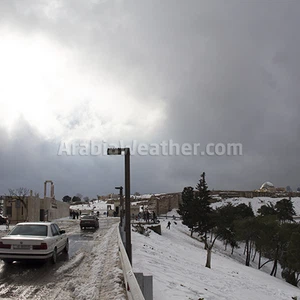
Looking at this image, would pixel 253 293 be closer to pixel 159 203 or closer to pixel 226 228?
pixel 226 228

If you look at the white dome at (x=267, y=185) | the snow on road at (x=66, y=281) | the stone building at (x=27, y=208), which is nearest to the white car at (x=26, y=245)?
the snow on road at (x=66, y=281)

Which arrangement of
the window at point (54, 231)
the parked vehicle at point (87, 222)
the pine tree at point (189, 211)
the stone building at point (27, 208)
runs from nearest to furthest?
1. the window at point (54, 231)
2. the parked vehicle at point (87, 222)
3. the stone building at point (27, 208)
4. the pine tree at point (189, 211)

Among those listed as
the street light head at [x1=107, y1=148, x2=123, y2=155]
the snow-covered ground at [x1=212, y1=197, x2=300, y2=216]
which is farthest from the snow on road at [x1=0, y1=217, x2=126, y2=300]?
the snow-covered ground at [x1=212, y1=197, x2=300, y2=216]

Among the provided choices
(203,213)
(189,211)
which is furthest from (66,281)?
(189,211)

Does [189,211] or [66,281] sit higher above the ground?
[66,281]

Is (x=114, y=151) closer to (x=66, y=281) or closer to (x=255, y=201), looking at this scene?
(x=66, y=281)

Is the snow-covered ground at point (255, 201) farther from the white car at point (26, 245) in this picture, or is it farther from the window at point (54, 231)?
the white car at point (26, 245)

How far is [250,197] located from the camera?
131 m

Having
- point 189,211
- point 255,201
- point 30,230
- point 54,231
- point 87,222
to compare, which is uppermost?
point 30,230

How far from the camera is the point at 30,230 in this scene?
1043 centimetres

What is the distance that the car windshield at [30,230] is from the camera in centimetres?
1029

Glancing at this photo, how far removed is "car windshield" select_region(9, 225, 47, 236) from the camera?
10.3 meters

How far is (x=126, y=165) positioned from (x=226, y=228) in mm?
48326

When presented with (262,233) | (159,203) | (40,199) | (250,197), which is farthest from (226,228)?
(250,197)
